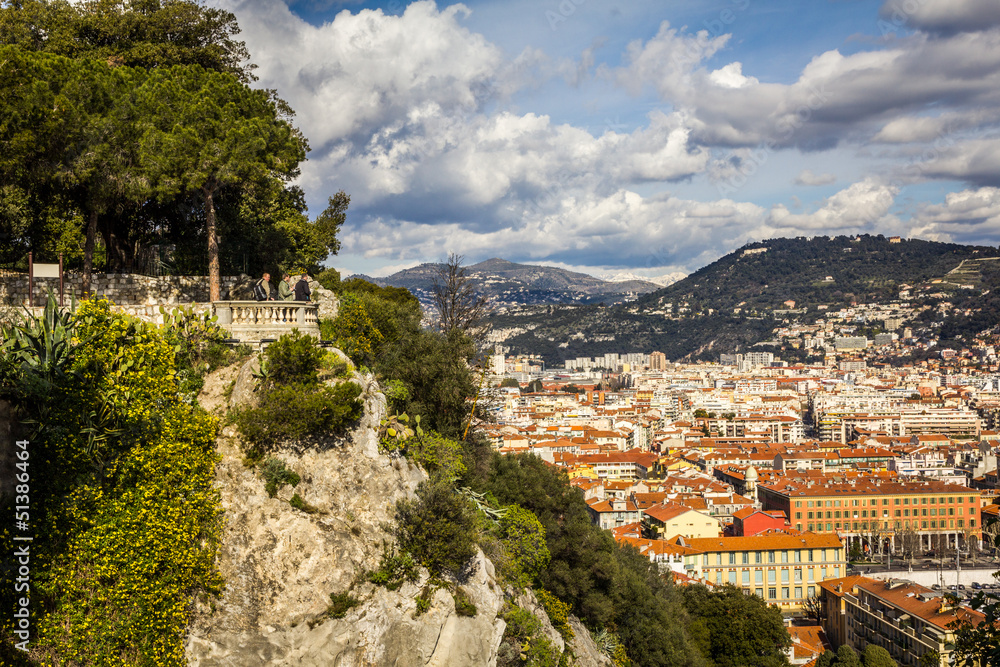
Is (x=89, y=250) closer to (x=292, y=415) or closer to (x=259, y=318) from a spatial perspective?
(x=259, y=318)

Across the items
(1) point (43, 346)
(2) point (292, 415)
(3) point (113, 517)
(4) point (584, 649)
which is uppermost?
(1) point (43, 346)

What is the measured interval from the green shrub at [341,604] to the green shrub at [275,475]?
1870 mm

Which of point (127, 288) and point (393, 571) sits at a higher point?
point (127, 288)

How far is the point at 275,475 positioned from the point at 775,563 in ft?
205

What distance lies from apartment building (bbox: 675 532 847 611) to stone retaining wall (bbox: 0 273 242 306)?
54158 mm

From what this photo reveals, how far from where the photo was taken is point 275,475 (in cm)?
1148

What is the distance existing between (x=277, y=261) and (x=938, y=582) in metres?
62.3

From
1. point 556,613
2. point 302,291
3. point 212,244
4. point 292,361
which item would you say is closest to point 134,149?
point 212,244

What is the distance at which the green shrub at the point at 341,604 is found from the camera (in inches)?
424

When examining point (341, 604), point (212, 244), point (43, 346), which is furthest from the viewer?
point (212, 244)

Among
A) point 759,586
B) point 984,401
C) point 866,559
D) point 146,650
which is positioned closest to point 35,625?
point 146,650

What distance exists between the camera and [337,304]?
1909cm

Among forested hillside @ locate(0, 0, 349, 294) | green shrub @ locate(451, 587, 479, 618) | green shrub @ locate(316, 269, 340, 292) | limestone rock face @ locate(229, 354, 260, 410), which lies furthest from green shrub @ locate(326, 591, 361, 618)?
green shrub @ locate(316, 269, 340, 292)

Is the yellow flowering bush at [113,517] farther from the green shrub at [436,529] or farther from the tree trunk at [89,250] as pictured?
the tree trunk at [89,250]
